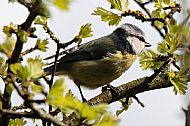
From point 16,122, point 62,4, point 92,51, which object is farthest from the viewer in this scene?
point 92,51

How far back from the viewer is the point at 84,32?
271cm

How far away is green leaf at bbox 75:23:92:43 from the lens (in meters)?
2.68

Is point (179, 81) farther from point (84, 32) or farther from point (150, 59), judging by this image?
point (84, 32)

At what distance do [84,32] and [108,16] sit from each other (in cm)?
23

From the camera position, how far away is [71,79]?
16.9ft

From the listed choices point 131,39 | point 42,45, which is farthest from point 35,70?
point 131,39

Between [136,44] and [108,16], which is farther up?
[108,16]

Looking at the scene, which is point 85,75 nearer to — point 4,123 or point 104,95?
point 104,95

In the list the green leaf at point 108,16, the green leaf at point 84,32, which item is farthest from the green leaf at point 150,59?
the green leaf at point 84,32

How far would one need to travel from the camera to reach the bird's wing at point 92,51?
517cm

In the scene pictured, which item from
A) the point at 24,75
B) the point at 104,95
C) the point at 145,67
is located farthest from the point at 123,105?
the point at 24,75

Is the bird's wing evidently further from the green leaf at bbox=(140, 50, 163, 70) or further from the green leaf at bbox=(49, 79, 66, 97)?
the green leaf at bbox=(49, 79, 66, 97)

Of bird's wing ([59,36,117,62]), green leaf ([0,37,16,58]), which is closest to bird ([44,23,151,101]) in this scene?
bird's wing ([59,36,117,62])

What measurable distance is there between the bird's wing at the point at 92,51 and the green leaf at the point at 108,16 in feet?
7.36
